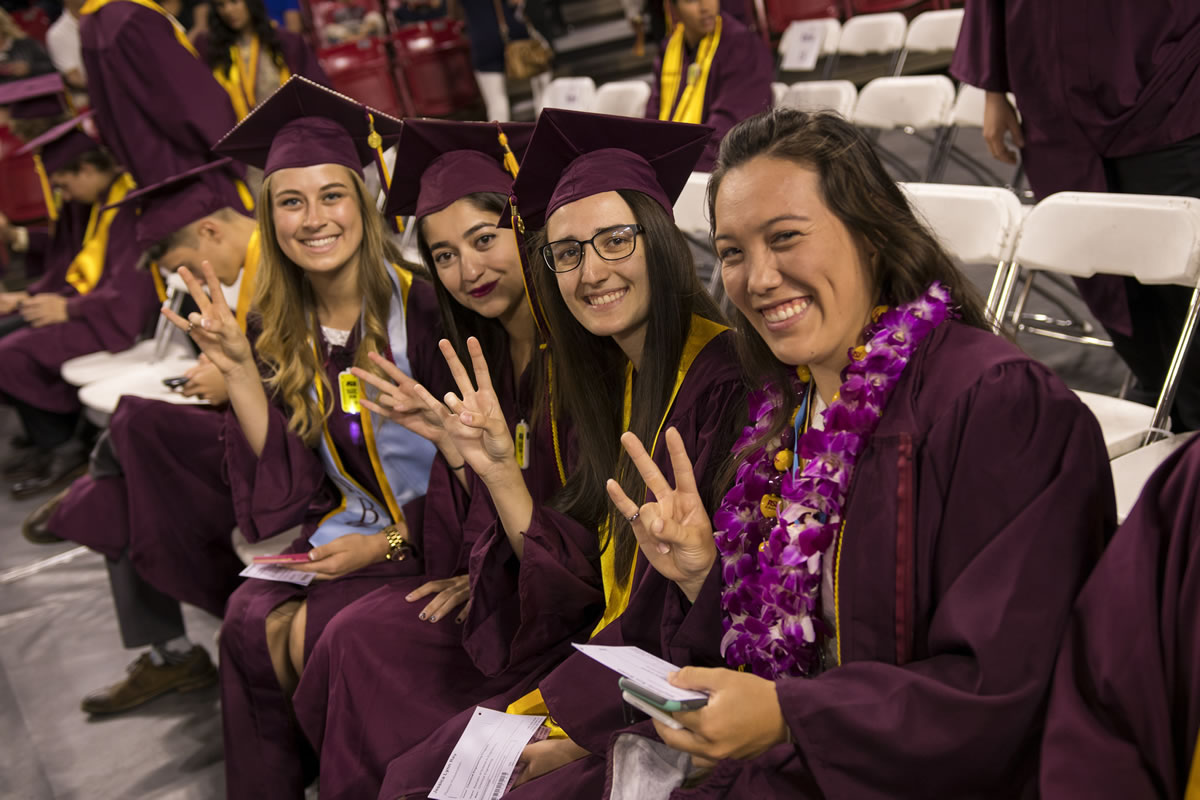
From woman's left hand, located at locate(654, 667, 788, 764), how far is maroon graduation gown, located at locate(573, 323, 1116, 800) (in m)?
0.03

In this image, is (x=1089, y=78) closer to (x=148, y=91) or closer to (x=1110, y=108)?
(x=1110, y=108)

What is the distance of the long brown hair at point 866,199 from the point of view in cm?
139

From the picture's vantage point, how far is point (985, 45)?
9.71 ft

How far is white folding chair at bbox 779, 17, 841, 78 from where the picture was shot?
20.3 feet

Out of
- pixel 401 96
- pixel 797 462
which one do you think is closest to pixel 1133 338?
pixel 797 462

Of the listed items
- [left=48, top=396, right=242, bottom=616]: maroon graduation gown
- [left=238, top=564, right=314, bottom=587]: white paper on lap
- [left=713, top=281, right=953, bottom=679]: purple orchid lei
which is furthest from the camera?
[left=48, top=396, right=242, bottom=616]: maroon graduation gown

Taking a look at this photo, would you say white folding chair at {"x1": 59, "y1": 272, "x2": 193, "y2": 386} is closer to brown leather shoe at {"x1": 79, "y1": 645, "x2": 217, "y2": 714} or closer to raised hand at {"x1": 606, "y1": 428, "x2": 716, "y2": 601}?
brown leather shoe at {"x1": 79, "y1": 645, "x2": 217, "y2": 714}

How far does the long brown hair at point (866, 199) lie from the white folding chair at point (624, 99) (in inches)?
174

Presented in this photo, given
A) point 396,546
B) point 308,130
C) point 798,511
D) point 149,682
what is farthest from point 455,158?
point 149,682

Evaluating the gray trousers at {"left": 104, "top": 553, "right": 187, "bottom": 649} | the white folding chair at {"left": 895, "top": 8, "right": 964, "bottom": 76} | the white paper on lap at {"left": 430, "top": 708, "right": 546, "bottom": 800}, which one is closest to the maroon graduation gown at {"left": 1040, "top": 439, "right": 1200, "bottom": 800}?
the white paper on lap at {"left": 430, "top": 708, "right": 546, "bottom": 800}

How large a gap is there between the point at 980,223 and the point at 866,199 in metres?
1.55

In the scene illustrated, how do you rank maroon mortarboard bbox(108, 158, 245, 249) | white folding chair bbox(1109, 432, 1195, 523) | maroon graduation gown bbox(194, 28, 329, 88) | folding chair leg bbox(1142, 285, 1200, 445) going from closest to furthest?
white folding chair bbox(1109, 432, 1195, 523) → folding chair leg bbox(1142, 285, 1200, 445) → maroon mortarboard bbox(108, 158, 245, 249) → maroon graduation gown bbox(194, 28, 329, 88)

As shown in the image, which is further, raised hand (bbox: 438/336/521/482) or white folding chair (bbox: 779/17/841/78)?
white folding chair (bbox: 779/17/841/78)

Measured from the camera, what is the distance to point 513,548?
209 centimetres
